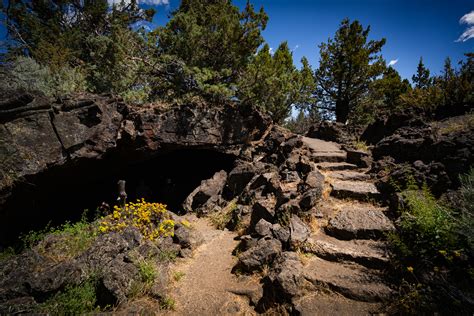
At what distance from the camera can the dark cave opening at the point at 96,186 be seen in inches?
277

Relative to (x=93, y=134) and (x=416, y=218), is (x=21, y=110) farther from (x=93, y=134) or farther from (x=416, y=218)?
(x=416, y=218)

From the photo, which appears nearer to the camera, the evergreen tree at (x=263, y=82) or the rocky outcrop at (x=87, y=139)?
the rocky outcrop at (x=87, y=139)

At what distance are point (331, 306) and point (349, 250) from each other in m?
1.30

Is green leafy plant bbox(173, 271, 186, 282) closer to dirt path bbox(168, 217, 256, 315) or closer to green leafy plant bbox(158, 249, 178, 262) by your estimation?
dirt path bbox(168, 217, 256, 315)

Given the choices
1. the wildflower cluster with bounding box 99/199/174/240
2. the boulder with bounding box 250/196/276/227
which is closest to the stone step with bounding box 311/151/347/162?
the boulder with bounding box 250/196/276/227

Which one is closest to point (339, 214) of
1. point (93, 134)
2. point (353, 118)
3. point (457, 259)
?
point (457, 259)

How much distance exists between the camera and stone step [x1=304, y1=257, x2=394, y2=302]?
137 inches

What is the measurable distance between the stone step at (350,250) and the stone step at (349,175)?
3.00 meters

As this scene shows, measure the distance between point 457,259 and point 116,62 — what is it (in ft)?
38.3

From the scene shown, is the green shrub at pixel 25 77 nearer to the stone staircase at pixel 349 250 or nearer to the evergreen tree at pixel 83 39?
the evergreen tree at pixel 83 39

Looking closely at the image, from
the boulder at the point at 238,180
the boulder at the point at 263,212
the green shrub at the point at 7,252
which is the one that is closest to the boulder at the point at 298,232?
the boulder at the point at 263,212

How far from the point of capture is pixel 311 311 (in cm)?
345

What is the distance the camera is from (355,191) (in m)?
6.14

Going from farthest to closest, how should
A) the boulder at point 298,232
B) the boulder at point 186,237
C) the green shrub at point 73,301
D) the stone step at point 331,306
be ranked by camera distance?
the boulder at point 186,237
the boulder at point 298,232
the green shrub at point 73,301
the stone step at point 331,306
